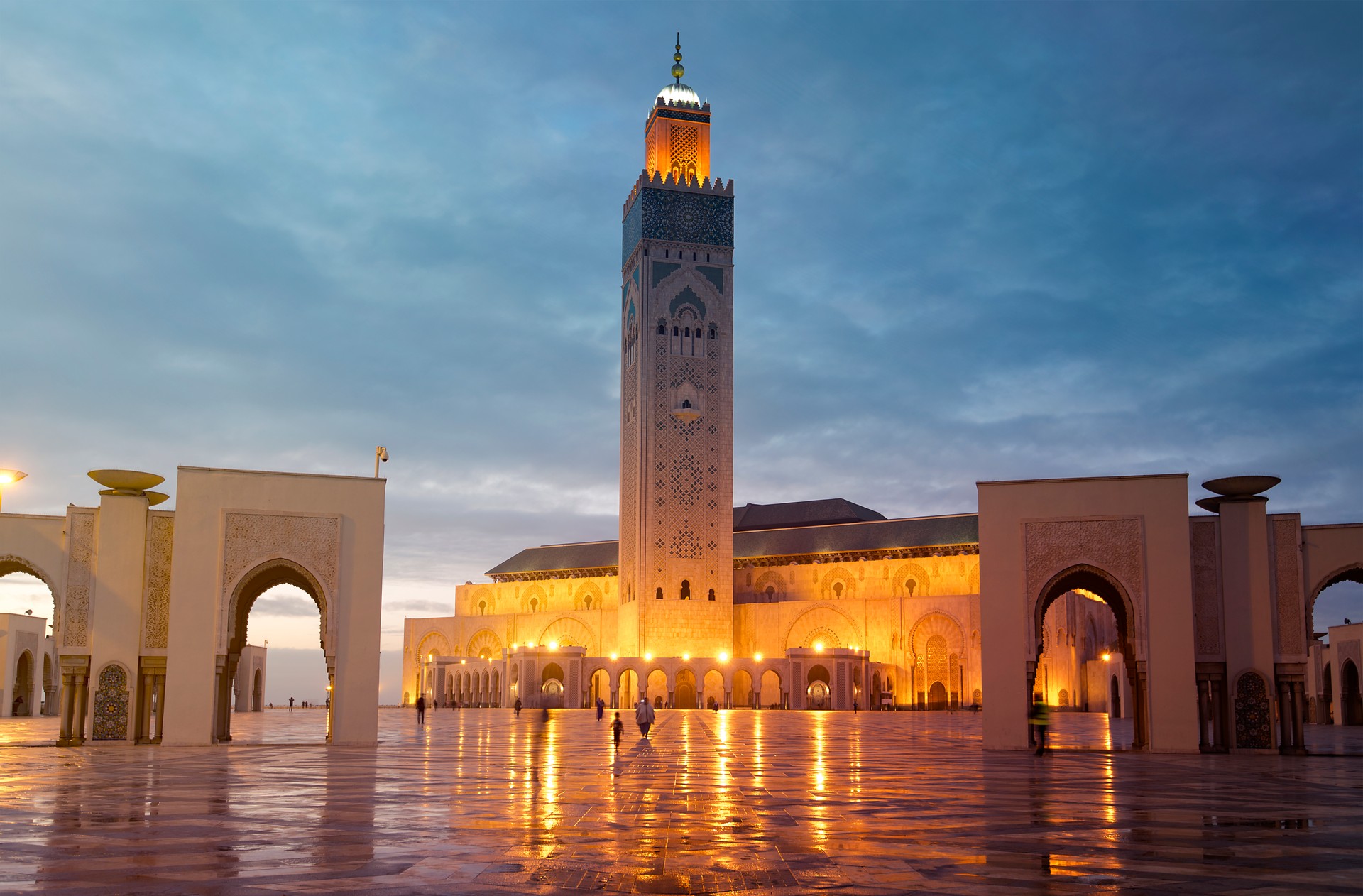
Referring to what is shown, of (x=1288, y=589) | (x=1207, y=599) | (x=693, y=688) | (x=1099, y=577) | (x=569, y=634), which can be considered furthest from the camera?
(x=569, y=634)

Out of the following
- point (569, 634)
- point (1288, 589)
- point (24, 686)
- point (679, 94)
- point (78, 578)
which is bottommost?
point (24, 686)

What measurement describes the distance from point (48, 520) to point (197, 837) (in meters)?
13.2

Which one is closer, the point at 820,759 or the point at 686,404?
the point at 820,759

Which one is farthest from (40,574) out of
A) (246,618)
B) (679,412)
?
(679,412)

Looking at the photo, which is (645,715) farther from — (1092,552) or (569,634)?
(569,634)

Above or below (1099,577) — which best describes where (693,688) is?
below

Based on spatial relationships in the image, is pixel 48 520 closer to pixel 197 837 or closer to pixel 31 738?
pixel 31 738

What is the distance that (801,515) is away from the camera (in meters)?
55.6

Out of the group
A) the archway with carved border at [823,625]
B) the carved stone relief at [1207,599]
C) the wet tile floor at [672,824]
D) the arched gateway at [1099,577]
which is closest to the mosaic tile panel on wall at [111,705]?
the wet tile floor at [672,824]

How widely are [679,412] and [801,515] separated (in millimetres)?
11971

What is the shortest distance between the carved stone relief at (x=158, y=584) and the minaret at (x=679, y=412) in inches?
1098

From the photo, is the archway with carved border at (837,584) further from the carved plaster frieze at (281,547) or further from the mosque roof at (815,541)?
the carved plaster frieze at (281,547)

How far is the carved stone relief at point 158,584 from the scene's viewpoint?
1775cm

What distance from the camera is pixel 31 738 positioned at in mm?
19609
